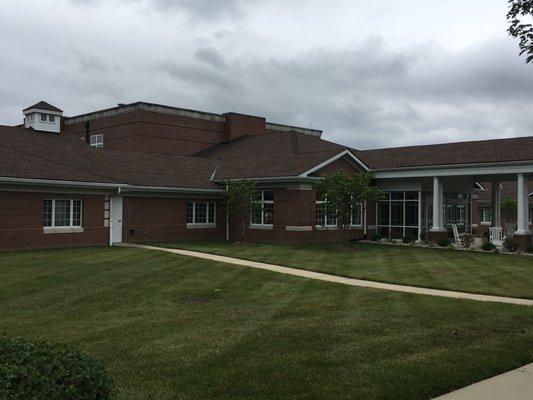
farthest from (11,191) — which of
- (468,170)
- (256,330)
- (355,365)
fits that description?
(468,170)

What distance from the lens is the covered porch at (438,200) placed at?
2658 centimetres

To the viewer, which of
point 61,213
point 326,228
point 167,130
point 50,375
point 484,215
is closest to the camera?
point 50,375

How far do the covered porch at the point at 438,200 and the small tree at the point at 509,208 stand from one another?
8.25 metres

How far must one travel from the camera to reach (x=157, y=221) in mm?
27672

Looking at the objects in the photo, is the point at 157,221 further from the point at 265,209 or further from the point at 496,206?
the point at 496,206

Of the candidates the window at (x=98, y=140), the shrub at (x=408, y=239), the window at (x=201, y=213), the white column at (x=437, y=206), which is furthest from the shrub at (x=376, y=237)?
the window at (x=98, y=140)

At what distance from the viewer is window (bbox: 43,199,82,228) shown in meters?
23.1

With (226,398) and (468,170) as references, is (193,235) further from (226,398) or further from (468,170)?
(226,398)

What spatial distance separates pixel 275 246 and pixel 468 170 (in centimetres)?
1044

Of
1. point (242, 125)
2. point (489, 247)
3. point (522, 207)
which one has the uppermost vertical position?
point (242, 125)

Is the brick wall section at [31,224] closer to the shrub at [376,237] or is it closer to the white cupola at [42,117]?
the white cupola at [42,117]

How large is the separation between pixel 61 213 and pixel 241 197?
322 inches

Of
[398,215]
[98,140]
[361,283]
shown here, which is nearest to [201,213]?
[398,215]

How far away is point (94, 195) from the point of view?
81.0ft
